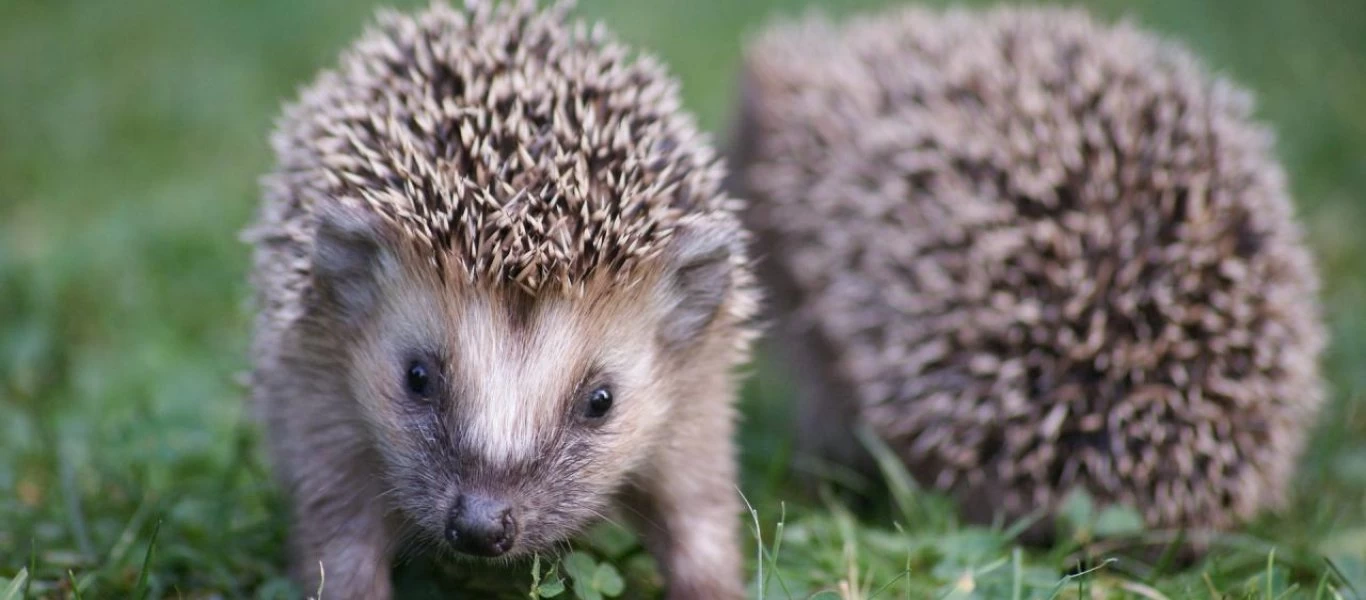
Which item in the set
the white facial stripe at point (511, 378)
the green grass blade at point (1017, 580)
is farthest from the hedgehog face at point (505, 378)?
the green grass blade at point (1017, 580)

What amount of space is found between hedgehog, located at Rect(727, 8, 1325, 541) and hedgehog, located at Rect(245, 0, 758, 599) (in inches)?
32.0

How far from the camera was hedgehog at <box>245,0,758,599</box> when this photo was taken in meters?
2.92

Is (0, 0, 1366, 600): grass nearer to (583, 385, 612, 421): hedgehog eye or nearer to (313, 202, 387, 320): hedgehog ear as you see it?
→ (583, 385, 612, 421): hedgehog eye

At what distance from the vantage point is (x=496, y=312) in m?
2.95

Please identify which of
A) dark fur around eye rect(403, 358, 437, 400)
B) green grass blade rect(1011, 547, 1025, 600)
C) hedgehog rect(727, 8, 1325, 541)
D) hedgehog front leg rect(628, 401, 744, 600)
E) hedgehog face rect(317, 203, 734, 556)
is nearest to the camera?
hedgehog face rect(317, 203, 734, 556)

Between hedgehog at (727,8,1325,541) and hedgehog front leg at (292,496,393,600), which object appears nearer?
hedgehog front leg at (292,496,393,600)

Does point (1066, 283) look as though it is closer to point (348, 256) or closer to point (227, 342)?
point (348, 256)

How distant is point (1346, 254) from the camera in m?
6.47

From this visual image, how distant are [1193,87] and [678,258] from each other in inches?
87.2

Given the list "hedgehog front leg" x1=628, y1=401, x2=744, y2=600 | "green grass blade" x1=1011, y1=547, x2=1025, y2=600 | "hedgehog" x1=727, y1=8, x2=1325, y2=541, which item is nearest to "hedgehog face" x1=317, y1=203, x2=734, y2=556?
"hedgehog front leg" x1=628, y1=401, x2=744, y2=600

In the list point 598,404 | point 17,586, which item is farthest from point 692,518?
point 17,586

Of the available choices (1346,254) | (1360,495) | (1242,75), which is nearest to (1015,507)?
(1360,495)

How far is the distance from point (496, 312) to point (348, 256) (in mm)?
432

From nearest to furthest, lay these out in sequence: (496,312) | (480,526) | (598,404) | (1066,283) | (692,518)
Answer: (480,526) < (496,312) < (598,404) < (692,518) < (1066,283)
